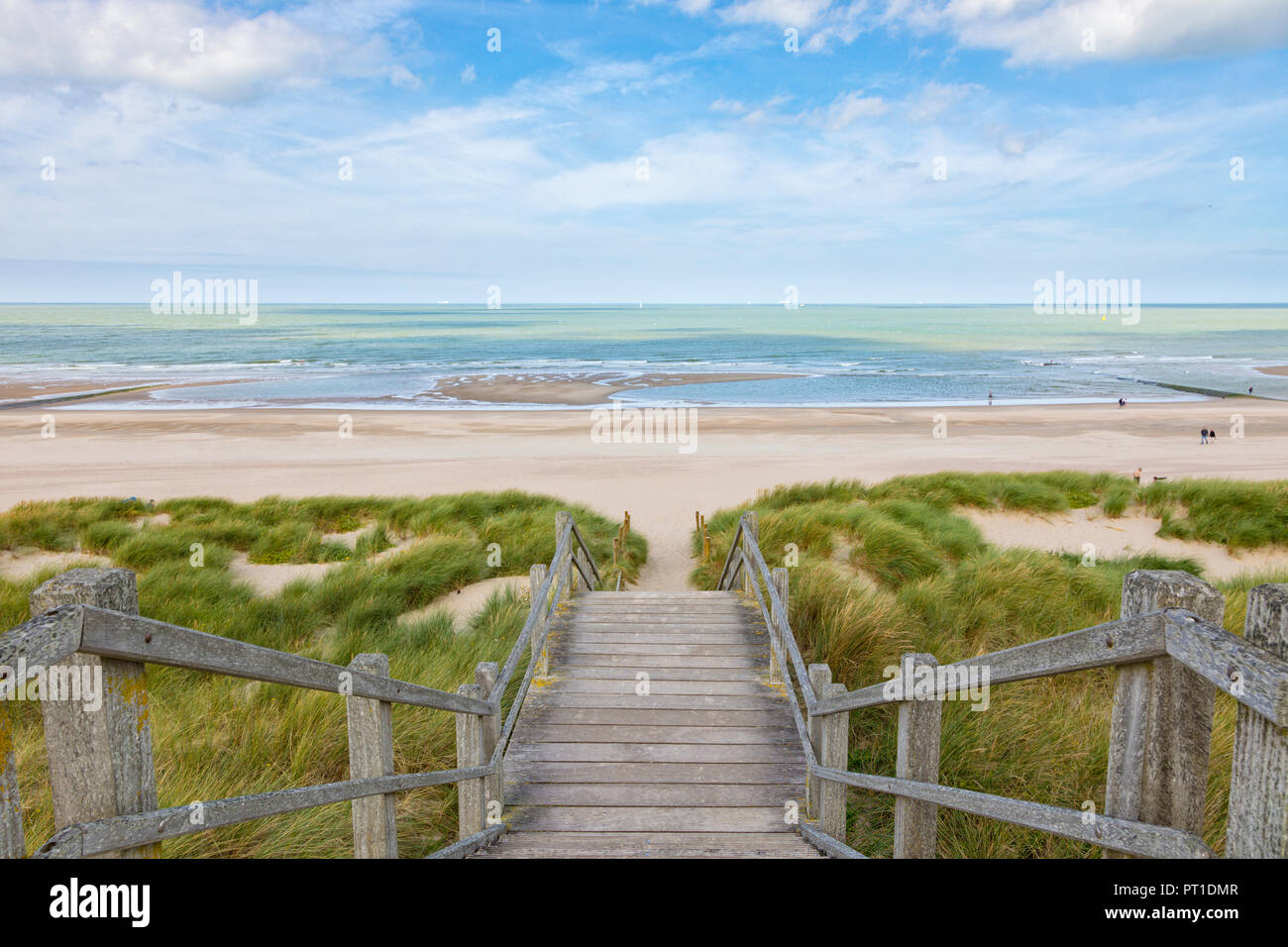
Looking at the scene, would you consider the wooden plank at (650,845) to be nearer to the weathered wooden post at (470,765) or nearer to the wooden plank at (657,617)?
the weathered wooden post at (470,765)

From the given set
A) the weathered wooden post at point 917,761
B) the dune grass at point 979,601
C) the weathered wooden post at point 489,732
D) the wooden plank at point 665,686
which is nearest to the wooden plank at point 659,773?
the weathered wooden post at point 489,732

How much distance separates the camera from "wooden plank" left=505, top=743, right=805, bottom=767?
203 inches

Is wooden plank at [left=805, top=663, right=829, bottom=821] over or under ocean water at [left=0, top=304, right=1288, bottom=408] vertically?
under

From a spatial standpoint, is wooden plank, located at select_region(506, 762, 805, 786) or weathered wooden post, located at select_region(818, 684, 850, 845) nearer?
weathered wooden post, located at select_region(818, 684, 850, 845)

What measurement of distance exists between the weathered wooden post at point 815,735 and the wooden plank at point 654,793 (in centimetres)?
14

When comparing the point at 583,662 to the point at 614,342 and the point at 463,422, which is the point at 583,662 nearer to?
the point at 463,422

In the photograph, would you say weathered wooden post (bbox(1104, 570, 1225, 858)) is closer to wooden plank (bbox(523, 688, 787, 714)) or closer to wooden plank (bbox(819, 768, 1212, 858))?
wooden plank (bbox(819, 768, 1212, 858))

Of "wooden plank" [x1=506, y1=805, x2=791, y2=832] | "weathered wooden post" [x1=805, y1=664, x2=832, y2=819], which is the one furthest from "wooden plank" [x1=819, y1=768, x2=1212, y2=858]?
"wooden plank" [x1=506, y1=805, x2=791, y2=832]

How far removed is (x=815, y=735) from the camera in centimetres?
466

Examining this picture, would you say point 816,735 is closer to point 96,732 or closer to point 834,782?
point 834,782

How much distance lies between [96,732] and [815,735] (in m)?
3.96

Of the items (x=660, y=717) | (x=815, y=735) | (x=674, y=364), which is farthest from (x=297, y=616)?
(x=674, y=364)

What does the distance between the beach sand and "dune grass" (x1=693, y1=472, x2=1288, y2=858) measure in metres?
2.19
